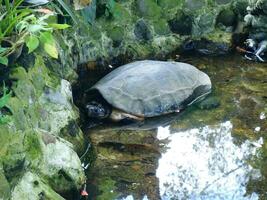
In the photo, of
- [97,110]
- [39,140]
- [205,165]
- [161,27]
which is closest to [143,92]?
[97,110]

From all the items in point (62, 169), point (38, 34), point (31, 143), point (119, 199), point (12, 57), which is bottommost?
point (119, 199)

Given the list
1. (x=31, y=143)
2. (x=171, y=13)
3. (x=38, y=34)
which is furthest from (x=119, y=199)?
(x=171, y=13)

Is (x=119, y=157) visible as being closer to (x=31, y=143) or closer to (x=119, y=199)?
(x=119, y=199)

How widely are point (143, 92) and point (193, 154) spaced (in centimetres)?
87

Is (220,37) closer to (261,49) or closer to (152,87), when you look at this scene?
(261,49)

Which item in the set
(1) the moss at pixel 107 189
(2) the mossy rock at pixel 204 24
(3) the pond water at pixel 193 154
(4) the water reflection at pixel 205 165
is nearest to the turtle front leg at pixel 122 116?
(3) the pond water at pixel 193 154

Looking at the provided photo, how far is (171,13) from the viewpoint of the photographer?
6.03m

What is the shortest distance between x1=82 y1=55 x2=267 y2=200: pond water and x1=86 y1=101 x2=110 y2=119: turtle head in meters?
0.15

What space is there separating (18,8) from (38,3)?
13 centimetres

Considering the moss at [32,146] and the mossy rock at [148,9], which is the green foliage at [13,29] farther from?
the mossy rock at [148,9]

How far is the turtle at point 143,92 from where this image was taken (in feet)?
15.4

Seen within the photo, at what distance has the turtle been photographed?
4707mm

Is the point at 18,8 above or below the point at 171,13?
above

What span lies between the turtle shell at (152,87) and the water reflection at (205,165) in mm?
336
